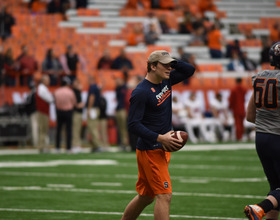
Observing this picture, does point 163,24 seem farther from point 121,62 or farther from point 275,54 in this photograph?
point 275,54

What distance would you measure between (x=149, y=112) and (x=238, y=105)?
18.4 m

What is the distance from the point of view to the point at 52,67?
971 inches

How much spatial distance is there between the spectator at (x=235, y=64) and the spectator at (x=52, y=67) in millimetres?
8129

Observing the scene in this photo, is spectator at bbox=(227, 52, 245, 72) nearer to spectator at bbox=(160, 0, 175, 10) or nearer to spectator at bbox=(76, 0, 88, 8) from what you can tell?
spectator at bbox=(160, 0, 175, 10)

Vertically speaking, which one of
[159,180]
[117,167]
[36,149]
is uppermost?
[159,180]

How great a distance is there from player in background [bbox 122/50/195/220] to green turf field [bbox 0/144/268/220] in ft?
6.60

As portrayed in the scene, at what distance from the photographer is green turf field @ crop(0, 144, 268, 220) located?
9914 millimetres

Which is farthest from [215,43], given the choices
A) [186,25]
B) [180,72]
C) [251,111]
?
[251,111]

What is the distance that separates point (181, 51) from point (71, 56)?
18.5 ft

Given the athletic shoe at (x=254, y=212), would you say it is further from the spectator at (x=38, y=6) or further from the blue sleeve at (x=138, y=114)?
the spectator at (x=38, y=6)

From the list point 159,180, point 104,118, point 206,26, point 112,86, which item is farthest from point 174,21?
point 159,180

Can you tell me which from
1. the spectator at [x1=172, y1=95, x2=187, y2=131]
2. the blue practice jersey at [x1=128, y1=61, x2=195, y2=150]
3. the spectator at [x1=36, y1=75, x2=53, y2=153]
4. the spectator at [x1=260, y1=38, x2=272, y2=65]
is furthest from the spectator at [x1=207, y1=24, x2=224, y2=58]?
the blue practice jersey at [x1=128, y1=61, x2=195, y2=150]

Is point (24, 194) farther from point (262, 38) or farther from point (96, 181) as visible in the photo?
point (262, 38)

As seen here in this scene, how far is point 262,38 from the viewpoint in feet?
115
